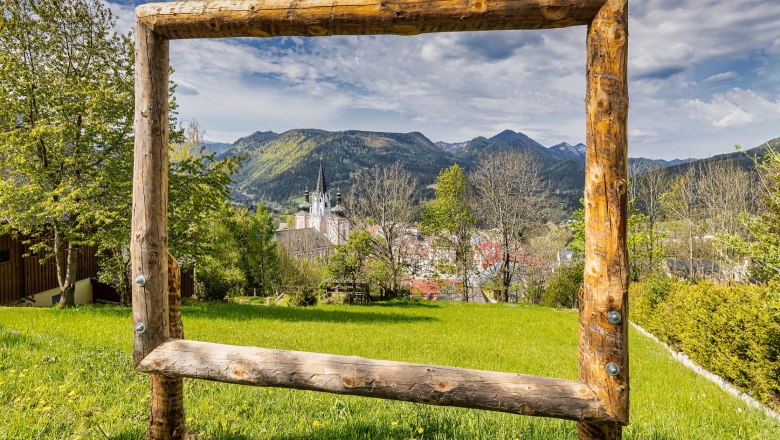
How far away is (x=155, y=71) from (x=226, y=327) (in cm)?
1005

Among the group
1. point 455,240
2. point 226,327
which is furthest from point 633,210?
point 226,327

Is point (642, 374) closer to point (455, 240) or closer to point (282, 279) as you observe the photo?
point (455, 240)

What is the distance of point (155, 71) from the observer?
11.0 feet

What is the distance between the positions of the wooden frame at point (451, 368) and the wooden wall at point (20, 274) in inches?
686

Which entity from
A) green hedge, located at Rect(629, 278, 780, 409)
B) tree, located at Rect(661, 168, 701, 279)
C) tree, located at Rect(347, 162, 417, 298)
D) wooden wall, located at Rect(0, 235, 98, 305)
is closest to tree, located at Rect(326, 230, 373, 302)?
tree, located at Rect(347, 162, 417, 298)

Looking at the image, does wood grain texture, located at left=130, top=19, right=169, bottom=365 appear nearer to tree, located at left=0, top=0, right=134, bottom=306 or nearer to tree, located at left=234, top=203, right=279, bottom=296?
tree, located at left=0, top=0, right=134, bottom=306

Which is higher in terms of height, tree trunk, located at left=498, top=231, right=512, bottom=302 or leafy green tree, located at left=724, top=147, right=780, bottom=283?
leafy green tree, located at left=724, top=147, right=780, bottom=283

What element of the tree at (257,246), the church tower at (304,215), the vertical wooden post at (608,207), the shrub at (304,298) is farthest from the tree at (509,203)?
the church tower at (304,215)

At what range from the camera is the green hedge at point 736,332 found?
680 cm

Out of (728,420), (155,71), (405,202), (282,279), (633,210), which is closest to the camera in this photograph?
(155,71)

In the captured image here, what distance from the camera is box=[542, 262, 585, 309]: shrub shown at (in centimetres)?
2744

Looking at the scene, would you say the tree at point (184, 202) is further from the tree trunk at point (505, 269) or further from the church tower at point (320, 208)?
the church tower at point (320, 208)

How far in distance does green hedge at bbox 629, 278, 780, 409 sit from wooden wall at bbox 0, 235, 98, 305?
21895 millimetres

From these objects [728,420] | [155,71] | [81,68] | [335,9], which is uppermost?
[81,68]
